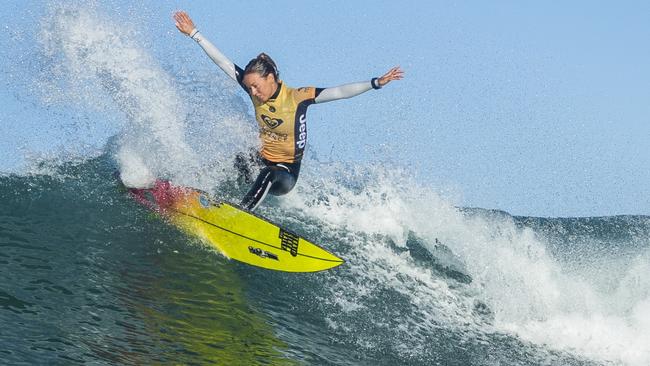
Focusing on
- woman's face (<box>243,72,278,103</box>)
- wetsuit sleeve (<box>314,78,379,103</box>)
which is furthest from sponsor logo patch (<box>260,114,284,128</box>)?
wetsuit sleeve (<box>314,78,379,103</box>)

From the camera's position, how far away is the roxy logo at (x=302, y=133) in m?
8.55

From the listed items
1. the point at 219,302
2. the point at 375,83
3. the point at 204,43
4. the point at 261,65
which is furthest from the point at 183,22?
the point at 219,302

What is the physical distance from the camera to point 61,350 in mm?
4648

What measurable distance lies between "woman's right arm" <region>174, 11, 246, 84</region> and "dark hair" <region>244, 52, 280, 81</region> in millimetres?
767

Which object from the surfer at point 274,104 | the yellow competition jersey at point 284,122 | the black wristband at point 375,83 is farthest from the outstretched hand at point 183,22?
the black wristband at point 375,83

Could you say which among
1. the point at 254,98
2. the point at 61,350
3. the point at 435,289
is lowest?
the point at 61,350

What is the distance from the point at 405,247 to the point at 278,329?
5715 millimetres

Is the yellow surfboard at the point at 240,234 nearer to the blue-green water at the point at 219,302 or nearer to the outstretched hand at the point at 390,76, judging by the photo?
the blue-green water at the point at 219,302

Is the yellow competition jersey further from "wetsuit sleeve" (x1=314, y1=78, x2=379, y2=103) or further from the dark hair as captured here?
the dark hair

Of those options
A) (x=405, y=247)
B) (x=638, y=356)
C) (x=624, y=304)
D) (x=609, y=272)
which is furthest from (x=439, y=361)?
(x=609, y=272)

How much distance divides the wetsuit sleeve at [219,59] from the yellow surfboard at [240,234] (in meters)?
1.63

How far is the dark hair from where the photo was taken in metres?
7.66

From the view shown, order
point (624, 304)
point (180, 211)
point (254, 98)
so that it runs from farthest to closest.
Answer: point (624, 304) < point (180, 211) < point (254, 98)

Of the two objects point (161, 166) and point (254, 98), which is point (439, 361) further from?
point (161, 166)
